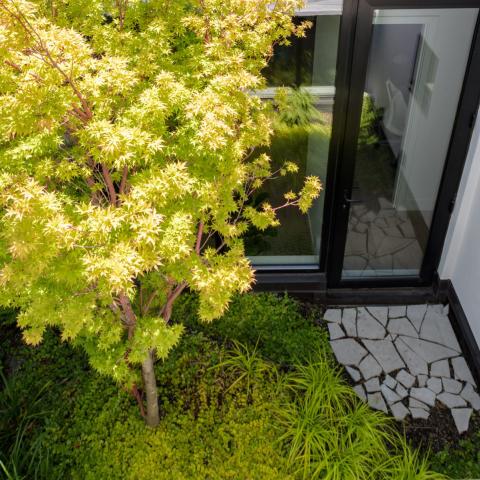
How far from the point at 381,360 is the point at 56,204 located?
426 cm

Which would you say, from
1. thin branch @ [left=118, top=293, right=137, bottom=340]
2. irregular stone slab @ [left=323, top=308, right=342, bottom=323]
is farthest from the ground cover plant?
thin branch @ [left=118, top=293, right=137, bottom=340]

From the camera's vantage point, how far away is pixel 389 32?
524cm

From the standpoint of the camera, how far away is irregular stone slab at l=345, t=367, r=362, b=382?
19.5 feet

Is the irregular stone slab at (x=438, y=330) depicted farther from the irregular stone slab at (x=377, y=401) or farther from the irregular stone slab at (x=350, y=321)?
the irregular stone slab at (x=377, y=401)

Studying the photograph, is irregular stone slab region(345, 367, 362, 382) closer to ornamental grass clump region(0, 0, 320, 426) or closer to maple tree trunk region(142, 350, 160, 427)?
maple tree trunk region(142, 350, 160, 427)

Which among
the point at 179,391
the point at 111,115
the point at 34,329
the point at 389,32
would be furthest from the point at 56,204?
the point at 389,32

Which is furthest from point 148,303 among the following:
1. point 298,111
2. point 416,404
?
point 416,404

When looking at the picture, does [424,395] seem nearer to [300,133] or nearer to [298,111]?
[300,133]

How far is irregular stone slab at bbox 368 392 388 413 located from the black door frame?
5.02ft

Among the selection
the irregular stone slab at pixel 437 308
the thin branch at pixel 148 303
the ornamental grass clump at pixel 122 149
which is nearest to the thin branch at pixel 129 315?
the ornamental grass clump at pixel 122 149

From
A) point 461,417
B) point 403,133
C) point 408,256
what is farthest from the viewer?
point 408,256

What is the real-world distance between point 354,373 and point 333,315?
2.88 feet

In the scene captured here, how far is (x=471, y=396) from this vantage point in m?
5.78

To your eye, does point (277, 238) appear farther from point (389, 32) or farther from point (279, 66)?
point (389, 32)
